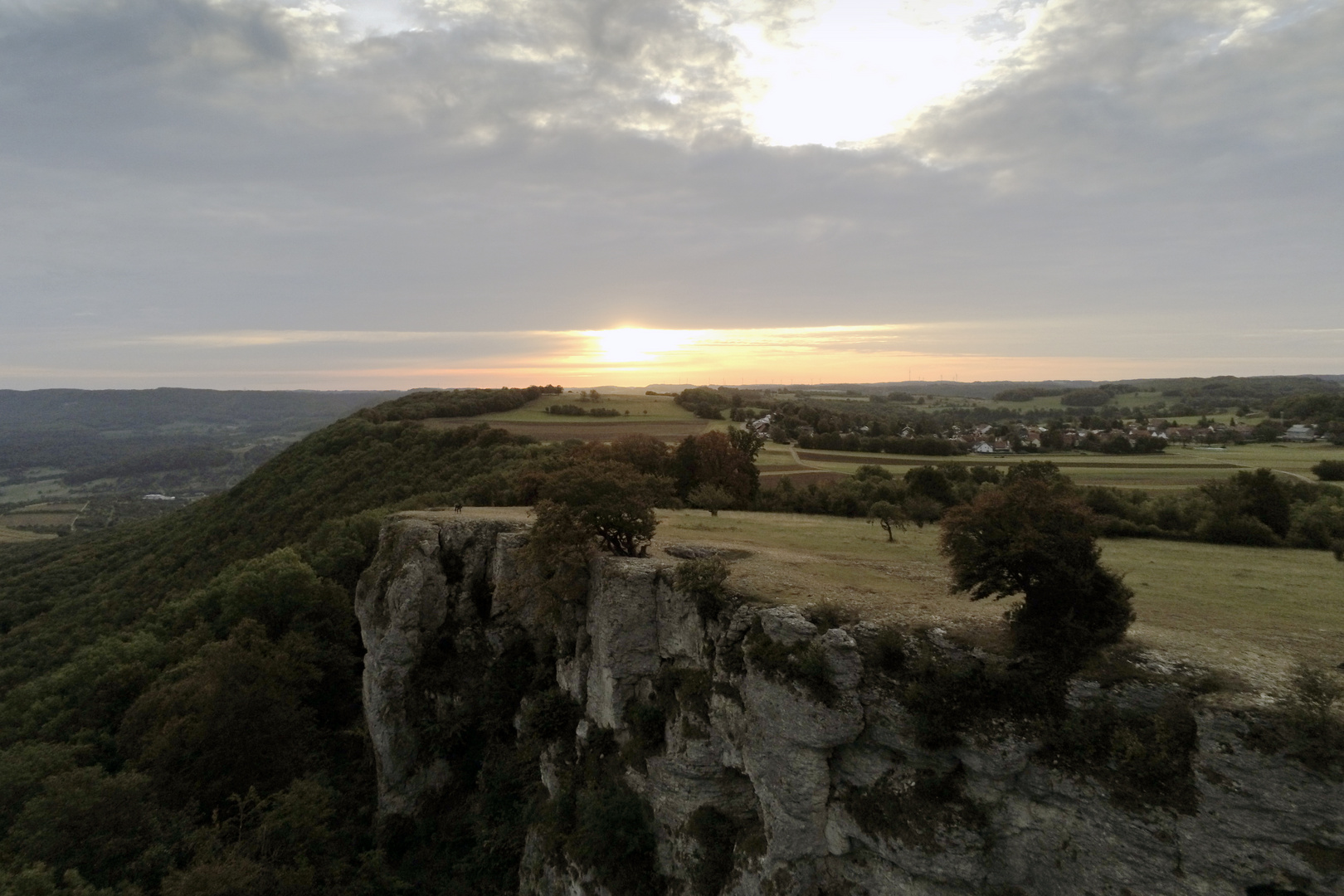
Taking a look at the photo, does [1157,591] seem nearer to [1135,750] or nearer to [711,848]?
[1135,750]

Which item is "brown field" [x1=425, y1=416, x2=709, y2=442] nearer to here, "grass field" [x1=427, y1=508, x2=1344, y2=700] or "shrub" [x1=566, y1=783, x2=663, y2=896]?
"grass field" [x1=427, y1=508, x2=1344, y2=700]

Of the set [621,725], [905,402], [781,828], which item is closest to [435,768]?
[621,725]

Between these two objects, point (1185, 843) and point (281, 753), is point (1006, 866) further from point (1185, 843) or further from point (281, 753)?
point (281, 753)

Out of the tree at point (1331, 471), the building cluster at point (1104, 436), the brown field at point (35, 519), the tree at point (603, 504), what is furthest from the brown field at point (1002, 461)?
the brown field at point (35, 519)

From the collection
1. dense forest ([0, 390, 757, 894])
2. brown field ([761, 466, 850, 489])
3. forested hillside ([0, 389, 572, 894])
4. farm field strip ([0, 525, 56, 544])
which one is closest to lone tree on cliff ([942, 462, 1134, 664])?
dense forest ([0, 390, 757, 894])

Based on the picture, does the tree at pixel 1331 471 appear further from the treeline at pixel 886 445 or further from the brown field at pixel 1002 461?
the treeline at pixel 886 445

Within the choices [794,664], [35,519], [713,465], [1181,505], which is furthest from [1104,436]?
[35,519]

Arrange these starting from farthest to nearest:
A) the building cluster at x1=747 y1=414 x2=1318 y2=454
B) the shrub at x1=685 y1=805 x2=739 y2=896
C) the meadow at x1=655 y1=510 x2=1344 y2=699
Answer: the building cluster at x1=747 y1=414 x2=1318 y2=454, the shrub at x1=685 y1=805 x2=739 y2=896, the meadow at x1=655 y1=510 x2=1344 y2=699
